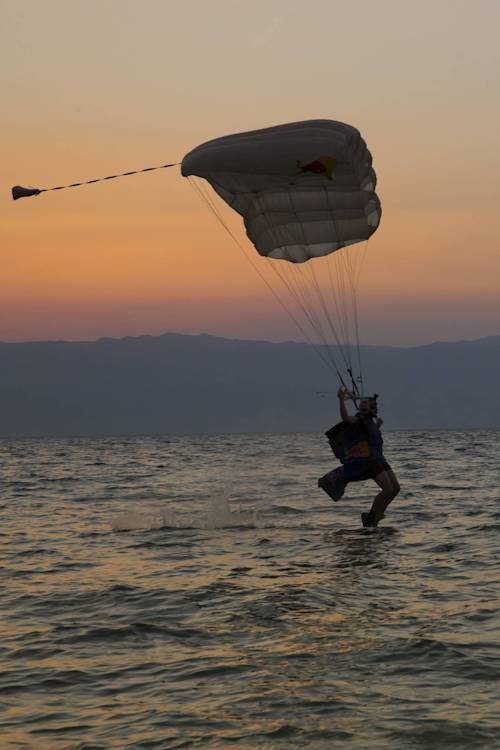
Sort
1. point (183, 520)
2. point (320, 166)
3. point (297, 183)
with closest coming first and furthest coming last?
point (320, 166), point (297, 183), point (183, 520)

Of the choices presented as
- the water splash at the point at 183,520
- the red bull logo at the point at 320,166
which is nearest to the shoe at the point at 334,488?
the water splash at the point at 183,520

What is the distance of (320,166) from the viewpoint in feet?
58.5

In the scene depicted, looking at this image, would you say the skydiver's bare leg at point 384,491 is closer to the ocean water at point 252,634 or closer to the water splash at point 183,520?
the ocean water at point 252,634

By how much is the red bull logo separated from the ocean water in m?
6.95

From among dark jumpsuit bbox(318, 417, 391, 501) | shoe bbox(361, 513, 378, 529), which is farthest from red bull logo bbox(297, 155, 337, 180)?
shoe bbox(361, 513, 378, 529)

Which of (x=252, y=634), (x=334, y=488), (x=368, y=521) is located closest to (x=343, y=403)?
Result: (x=334, y=488)

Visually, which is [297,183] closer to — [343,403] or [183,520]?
[343,403]

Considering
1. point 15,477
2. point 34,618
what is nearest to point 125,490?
point 15,477

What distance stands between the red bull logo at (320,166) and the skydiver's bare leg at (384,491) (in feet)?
19.8

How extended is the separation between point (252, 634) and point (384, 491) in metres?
9.20

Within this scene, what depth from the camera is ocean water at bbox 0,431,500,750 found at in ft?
26.6

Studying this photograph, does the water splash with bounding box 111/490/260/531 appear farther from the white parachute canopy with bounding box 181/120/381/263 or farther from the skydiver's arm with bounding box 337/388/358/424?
the white parachute canopy with bounding box 181/120/381/263

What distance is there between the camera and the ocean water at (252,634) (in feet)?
26.6

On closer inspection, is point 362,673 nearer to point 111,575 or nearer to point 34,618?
point 34,618
